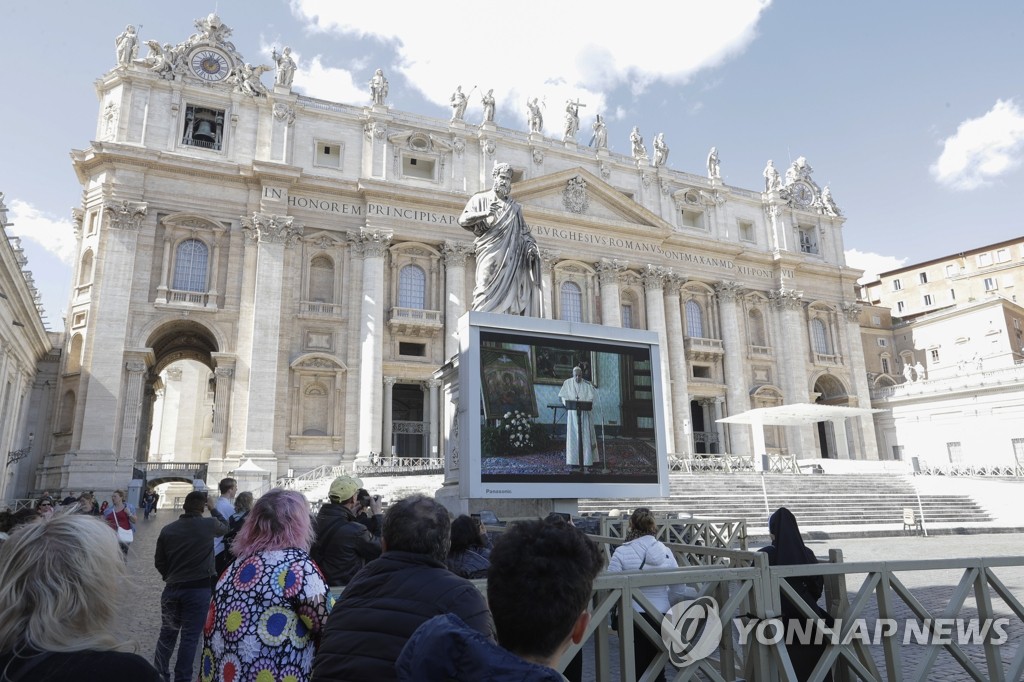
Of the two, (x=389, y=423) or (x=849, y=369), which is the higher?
(x=849, y=369)

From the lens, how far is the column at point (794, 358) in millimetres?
36281

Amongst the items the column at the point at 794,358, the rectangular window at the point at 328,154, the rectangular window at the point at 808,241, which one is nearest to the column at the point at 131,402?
the rectangular window at the point at 328,154

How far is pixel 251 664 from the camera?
286cm

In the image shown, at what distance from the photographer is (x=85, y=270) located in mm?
27672

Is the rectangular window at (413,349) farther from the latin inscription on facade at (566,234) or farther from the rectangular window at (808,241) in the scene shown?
the rectangular window at (808,241)

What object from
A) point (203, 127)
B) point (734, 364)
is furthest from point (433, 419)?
point (734, 364)

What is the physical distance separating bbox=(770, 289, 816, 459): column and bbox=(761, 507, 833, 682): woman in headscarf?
34007mm

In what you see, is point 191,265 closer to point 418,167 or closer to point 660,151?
point 418,167

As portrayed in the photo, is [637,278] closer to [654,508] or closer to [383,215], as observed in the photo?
[383,215]

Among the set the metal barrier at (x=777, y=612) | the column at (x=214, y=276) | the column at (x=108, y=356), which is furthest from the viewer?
the column at (x=214, y=276)

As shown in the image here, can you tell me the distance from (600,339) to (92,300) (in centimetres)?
2226

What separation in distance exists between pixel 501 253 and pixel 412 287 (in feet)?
61.6

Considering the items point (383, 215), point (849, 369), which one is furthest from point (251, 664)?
point (849, 369)

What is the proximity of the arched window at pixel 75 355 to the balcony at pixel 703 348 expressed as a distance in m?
28.0
